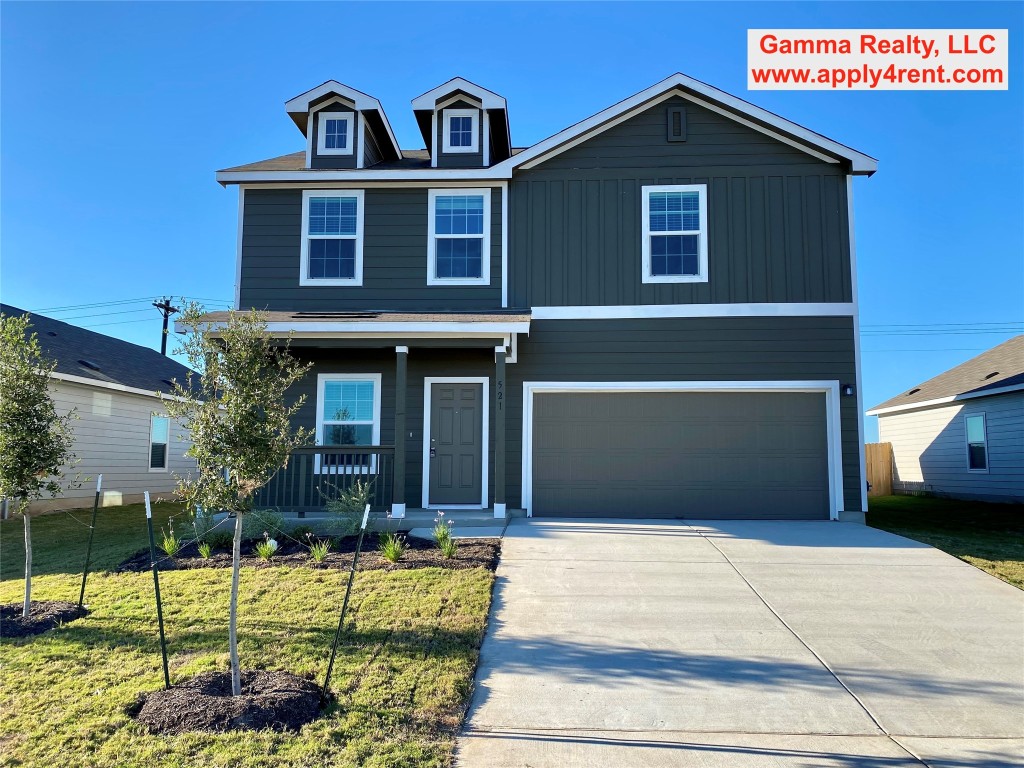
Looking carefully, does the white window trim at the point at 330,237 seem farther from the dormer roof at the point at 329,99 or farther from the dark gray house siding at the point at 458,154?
the dark gray house siding at the point at 458,154

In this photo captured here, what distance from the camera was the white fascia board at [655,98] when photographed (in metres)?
11.0

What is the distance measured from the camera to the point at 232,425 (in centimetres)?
447

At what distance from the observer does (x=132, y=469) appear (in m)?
16.8

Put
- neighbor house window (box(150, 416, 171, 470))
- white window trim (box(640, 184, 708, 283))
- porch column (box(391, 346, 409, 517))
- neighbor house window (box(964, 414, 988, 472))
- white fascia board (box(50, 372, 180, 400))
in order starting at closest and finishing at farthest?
porch column (box(391, 346, 409, 517)), white window trim (box(640, 184, 708, 283)), white fascia board (box(50, 372, 180, 400)), neighbor house window (box(964, 414, 988, 472)), neighbor house window (box(150, 416, 171, 470))

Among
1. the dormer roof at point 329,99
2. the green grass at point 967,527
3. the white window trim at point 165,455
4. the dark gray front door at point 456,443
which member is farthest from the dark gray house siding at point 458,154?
the white window trim at point 165,455

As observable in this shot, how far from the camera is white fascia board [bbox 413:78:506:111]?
38.5 feet

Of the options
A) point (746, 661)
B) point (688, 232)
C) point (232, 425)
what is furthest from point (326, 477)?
point (746, 661)

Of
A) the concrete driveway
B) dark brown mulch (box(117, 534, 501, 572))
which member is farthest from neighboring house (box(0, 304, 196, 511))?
the concrete driveway

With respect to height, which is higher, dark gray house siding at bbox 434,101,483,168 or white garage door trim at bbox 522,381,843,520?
dark gray house siding at bbox 434,101,483,168

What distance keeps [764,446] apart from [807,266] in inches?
119

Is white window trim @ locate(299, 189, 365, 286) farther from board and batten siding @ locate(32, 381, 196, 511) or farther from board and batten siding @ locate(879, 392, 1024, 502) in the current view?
board and batten siding @ locate(879, 392, 1024, 502)

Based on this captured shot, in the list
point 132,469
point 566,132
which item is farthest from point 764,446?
point 132,469

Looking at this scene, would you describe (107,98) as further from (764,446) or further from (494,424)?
(764,446)

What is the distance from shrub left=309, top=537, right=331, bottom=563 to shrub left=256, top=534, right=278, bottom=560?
44 cm
